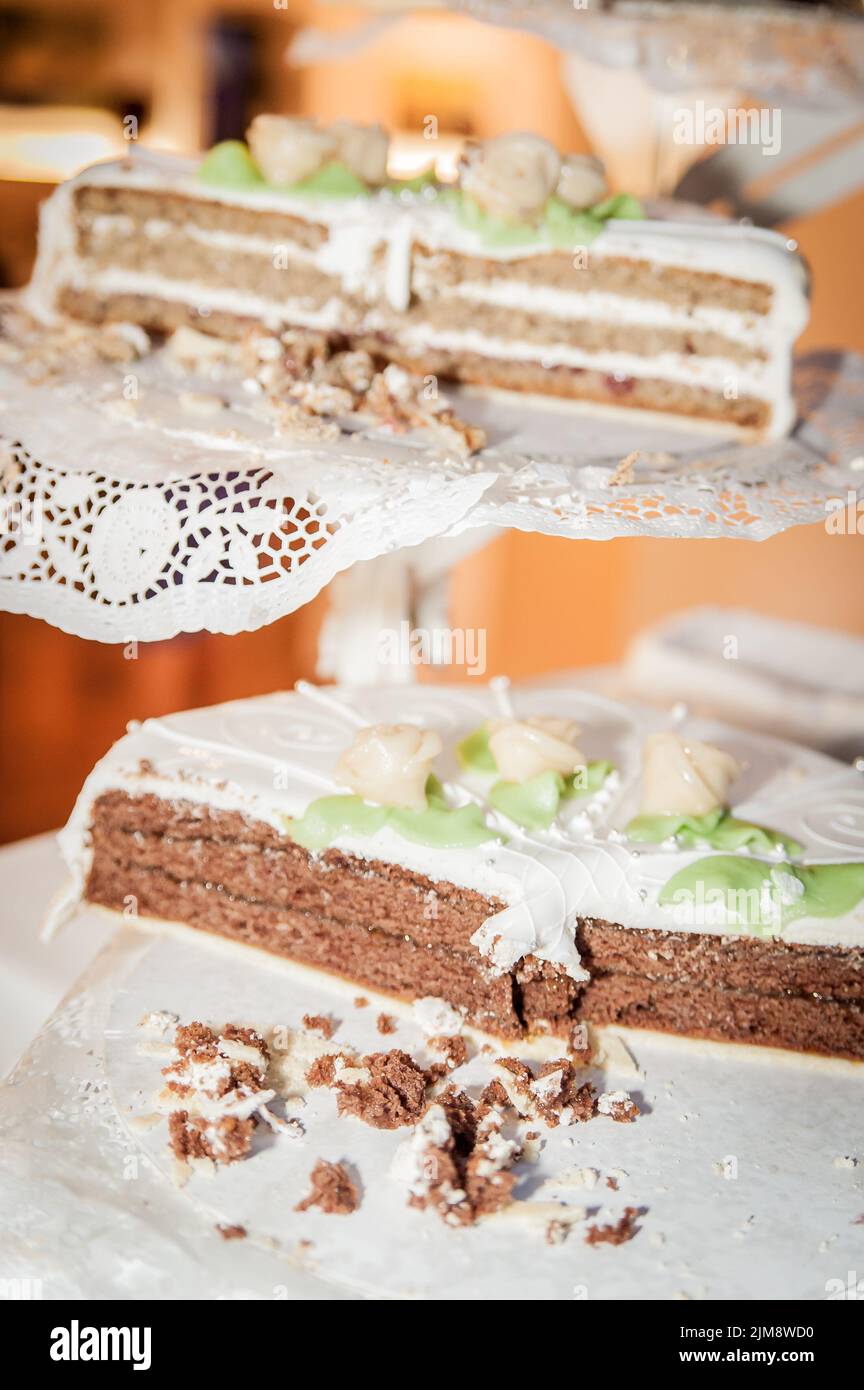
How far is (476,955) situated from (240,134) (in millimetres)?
5104

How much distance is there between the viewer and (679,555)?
5.25m

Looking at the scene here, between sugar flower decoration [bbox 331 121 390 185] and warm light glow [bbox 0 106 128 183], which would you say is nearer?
sugar flower decoration [bbox 331 121 390 185]

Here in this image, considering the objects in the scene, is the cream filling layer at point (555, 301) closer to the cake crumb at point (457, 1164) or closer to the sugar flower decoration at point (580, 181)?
the sugar flower decoration at point (580, 181)

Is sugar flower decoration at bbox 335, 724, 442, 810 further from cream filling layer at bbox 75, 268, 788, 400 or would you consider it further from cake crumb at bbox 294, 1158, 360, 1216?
cream filling layer at bbox 75, 268, 788, 400

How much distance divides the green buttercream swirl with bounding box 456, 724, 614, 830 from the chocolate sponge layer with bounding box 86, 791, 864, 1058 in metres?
0.16

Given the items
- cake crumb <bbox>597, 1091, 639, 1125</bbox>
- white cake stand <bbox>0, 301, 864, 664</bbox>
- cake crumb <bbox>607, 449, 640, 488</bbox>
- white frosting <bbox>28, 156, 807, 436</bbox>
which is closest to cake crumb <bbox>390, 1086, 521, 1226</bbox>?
cake crumb <bbox>597, 1091, 639, 1125</bbox>

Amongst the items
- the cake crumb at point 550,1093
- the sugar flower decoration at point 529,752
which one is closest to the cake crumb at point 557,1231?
the cake crumb at point 550,1093

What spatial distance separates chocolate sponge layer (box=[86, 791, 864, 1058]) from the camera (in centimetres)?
196

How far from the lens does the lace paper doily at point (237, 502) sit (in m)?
1.49

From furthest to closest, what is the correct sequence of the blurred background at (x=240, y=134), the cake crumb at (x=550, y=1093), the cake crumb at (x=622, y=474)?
the blurred background at (x=240, y=134) < the cake crumb at (x=550, y=1093) < the cake crumb at (x=622, y=474)

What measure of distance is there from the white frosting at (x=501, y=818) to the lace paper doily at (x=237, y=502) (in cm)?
50

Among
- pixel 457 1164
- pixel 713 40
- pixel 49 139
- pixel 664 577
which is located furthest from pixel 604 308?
pixel 49 139

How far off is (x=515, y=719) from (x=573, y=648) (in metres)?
3.70

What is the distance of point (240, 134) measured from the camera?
6.06m
